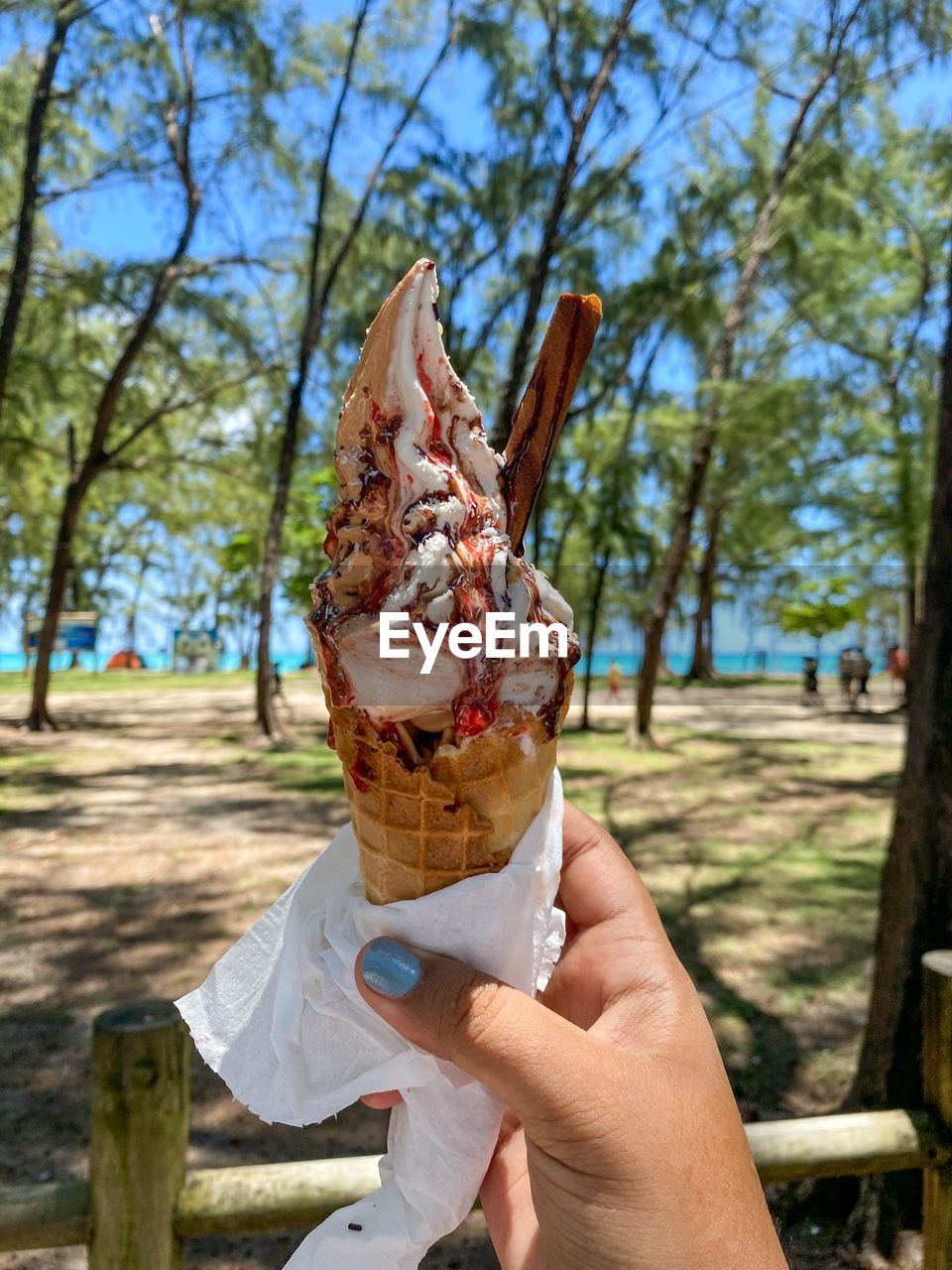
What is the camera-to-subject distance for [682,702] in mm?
18703

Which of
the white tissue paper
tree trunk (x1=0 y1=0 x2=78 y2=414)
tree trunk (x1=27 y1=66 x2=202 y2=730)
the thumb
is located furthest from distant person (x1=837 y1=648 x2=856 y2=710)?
the thumb

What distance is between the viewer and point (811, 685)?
1750 cm

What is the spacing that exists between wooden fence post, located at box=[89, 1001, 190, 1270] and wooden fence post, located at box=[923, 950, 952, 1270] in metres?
1.47

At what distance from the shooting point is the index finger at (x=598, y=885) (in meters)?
1.39

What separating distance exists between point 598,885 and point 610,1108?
0.40m

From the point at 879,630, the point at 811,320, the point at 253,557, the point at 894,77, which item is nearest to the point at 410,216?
the point at 894,77

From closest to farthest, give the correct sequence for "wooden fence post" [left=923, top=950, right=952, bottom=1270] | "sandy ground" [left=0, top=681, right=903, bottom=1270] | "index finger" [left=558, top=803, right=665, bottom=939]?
"index finger" [left=558, top=803, right=665, bottom=939] → "wooden fence post" [left=923, top=950, right=952, bottom=1270] → "sandy ground" [left=0, top=681, right=903, bottom=1270]

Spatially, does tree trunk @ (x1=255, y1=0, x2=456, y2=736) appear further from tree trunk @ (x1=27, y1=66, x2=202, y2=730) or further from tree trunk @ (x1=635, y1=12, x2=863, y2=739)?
tree trunk @ (x1=635, y1=12, x2=863, y2=739)

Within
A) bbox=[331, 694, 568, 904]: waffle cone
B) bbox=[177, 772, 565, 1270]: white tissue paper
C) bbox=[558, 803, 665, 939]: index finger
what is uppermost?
bbox=[331, 694, 568, 904]: waffle cone

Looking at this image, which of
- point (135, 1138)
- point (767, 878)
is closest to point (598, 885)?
point (135, 1138)

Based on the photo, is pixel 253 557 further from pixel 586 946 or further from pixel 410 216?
pixel 586 946

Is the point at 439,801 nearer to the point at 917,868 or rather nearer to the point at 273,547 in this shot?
the point at 917,868

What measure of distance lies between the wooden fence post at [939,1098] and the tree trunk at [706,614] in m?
18.8

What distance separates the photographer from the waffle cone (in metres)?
1.23
